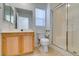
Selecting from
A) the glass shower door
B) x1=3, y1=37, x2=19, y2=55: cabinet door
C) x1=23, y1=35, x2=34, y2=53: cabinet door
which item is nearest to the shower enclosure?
the glass shower door

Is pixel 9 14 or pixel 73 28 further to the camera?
pixel 73 28

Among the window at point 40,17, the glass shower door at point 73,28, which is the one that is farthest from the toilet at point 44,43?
the glass shower door at point 73,28

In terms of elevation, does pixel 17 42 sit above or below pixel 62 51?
above

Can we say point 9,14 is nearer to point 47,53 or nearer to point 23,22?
point 23,22

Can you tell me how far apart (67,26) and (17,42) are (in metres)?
0.85

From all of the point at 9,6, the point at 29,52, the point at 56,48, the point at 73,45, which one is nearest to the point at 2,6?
the point at 9,6

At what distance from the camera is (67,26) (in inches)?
72.9

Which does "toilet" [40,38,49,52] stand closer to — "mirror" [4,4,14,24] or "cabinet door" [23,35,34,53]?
"cabinet door" [23,35,34,53]

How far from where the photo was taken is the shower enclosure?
1824mm

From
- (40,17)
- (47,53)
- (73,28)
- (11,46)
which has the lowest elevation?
(47,53)

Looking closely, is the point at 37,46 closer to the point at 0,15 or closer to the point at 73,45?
the point at 73,45

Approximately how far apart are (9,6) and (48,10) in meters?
0.61

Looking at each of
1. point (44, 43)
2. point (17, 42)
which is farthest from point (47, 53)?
point (17, 42)

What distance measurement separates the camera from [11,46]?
174cm
